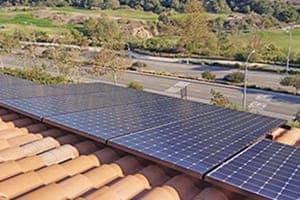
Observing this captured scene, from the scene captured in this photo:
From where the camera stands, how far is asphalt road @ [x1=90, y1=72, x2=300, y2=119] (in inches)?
1474

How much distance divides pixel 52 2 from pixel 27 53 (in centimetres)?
10076

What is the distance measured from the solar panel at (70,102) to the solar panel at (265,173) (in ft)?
19.1

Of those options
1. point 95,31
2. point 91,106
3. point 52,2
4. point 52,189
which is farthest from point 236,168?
point 52,2

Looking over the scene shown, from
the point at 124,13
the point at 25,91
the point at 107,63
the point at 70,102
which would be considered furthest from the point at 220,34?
the point at 70,102

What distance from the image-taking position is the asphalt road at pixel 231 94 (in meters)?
37.4

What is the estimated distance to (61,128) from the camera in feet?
34.6

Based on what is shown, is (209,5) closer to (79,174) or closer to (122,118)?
(122,118)

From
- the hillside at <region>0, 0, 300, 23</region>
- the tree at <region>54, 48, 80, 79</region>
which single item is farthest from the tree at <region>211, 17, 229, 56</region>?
the tree at <region>54, 48, 80, 79</region>

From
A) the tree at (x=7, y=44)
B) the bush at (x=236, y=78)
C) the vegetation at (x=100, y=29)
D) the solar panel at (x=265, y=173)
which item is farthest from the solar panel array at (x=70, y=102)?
the vegetation at (x=100, y=29)

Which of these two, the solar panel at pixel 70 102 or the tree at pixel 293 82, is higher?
the solar panel at pixel 70 102

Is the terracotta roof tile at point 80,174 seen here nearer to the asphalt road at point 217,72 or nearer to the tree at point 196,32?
the asphalt road at point 217,72

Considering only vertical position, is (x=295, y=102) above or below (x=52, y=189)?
below

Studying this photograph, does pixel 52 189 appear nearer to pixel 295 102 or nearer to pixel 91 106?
pixel 91 106

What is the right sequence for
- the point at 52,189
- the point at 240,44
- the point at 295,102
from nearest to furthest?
the point at 52,189
the point at 295,102
the point at 240,44
